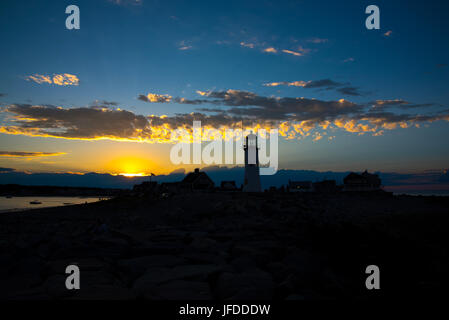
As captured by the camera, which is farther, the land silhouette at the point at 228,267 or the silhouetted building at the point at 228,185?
the silhouetted building at the point at 228,185

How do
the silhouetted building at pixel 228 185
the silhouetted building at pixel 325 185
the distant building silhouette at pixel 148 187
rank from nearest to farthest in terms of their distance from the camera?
1. the silhouetted building at pixel 228 185
2. the silhouetted building at pixel 325 185
3. the distant building silhouette at pixel 148 187

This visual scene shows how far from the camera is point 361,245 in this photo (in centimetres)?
446

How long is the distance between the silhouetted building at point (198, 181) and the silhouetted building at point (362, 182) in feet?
86.7

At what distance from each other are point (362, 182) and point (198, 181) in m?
30.9

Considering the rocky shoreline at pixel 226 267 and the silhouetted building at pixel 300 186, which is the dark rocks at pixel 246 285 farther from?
the silhouetted building at pixel 300 186

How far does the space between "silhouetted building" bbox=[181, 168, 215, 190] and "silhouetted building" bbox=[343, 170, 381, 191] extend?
2644 cm

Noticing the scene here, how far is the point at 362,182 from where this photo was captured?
54.8 m

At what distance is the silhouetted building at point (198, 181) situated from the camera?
50.3m

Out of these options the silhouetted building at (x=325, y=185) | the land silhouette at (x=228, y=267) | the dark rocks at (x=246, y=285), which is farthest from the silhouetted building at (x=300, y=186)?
the dark rocks at (x=246, y=285)

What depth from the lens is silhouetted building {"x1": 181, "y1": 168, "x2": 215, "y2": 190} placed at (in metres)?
50.3

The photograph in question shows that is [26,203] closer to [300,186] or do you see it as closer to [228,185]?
[228,185]

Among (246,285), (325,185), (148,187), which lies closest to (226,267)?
(246,285)
